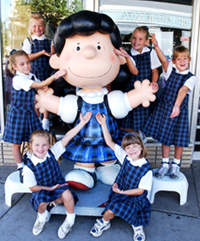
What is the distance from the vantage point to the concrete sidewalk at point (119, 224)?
263 cm

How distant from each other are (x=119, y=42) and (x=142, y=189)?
148cm

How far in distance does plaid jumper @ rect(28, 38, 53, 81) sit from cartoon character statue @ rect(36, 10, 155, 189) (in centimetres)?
74

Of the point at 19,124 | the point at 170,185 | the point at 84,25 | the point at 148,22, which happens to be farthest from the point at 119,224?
the point at 148,22

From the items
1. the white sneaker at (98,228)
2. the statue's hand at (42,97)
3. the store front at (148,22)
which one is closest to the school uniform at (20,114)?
the statue's hand at (42,97)

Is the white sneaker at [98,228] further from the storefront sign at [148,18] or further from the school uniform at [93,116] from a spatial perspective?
the storefront sign at [148,18]

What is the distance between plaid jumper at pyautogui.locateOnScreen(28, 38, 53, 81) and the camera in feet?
12.0

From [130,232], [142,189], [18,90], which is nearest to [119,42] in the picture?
[18,90]

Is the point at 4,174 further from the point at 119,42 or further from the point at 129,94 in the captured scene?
the point at 119,42

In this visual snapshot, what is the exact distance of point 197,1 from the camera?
374cm

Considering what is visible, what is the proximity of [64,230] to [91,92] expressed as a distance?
1361 millimetres

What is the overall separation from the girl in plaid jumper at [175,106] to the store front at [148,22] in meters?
0.87

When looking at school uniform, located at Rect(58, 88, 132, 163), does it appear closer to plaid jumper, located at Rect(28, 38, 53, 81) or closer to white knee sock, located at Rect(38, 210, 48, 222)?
white knee sock, located at Rect(38, 210, 48, 222)

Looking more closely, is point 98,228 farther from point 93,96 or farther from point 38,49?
point 38,49

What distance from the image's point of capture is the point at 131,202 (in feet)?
8.35
